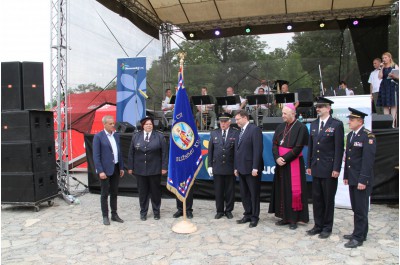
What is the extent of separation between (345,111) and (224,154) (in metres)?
2.22

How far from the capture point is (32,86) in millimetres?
6441

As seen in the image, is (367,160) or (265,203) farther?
(265,203)

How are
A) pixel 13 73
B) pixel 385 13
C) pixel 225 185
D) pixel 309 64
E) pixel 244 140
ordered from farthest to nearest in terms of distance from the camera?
pixel 309 64, pixel 385 13, pixel 13 73, pixel 225 185, pixel 244 140

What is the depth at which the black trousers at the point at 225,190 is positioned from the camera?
18.5 feet

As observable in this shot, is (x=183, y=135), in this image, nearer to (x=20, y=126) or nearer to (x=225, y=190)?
(x=225, y=190)

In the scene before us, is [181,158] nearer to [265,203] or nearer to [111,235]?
[111,235]

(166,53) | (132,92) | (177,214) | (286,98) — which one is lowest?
(177,214)

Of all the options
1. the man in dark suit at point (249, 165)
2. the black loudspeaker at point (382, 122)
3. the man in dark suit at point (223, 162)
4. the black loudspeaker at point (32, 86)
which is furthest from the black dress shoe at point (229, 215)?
the black loudspeaker at point (32, 86)

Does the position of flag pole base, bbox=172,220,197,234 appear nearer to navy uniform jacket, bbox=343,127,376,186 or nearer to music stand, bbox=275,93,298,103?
navy uniform jacket, bbox=343,127,376,186

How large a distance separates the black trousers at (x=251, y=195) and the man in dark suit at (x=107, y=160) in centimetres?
201

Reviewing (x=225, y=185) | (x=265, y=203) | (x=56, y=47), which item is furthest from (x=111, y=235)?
(x=56, y=47)

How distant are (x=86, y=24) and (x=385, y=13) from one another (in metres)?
10.0

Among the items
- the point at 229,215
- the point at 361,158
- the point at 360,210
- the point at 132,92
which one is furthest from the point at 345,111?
the point at 132,92

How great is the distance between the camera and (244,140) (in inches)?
208
